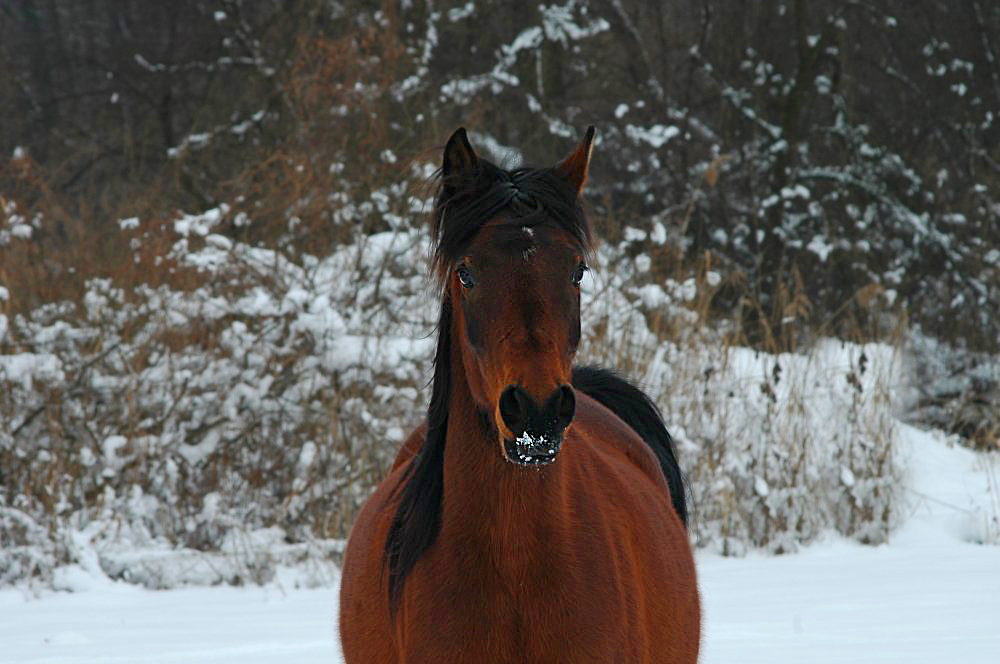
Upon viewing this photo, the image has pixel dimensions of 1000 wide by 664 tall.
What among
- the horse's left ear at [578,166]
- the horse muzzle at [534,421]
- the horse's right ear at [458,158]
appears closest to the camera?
the horse muzzle at [534,421]

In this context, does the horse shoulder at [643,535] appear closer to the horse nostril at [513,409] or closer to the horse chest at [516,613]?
the horse chest at [516,613]

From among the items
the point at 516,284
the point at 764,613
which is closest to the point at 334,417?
the point at 764,613

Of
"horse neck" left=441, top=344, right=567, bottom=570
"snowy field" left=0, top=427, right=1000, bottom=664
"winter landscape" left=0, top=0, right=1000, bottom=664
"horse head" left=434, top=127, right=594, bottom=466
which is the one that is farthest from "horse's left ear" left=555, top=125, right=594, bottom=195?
"snowy field" left=0, top=427, right=1000, bottom=664

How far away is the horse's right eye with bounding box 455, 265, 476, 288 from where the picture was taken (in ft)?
7.30

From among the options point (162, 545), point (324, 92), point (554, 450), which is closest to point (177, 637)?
point (162, 545)

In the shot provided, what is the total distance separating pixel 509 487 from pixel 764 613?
3.73 m

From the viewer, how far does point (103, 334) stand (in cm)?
722

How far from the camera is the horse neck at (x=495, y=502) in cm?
222

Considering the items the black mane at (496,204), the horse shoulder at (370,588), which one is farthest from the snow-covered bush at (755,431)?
the black mane at (496,204)

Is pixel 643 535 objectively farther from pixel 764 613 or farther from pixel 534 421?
pixel 764 613

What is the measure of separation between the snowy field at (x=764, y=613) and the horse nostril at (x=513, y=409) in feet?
9.43

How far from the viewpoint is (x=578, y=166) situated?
8.19 ft

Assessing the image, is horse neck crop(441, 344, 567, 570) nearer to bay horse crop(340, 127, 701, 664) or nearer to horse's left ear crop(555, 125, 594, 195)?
bay horse crop(340, 127, 701, 664)

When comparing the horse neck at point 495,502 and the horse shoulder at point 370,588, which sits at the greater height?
the horse neck at point 495,502
